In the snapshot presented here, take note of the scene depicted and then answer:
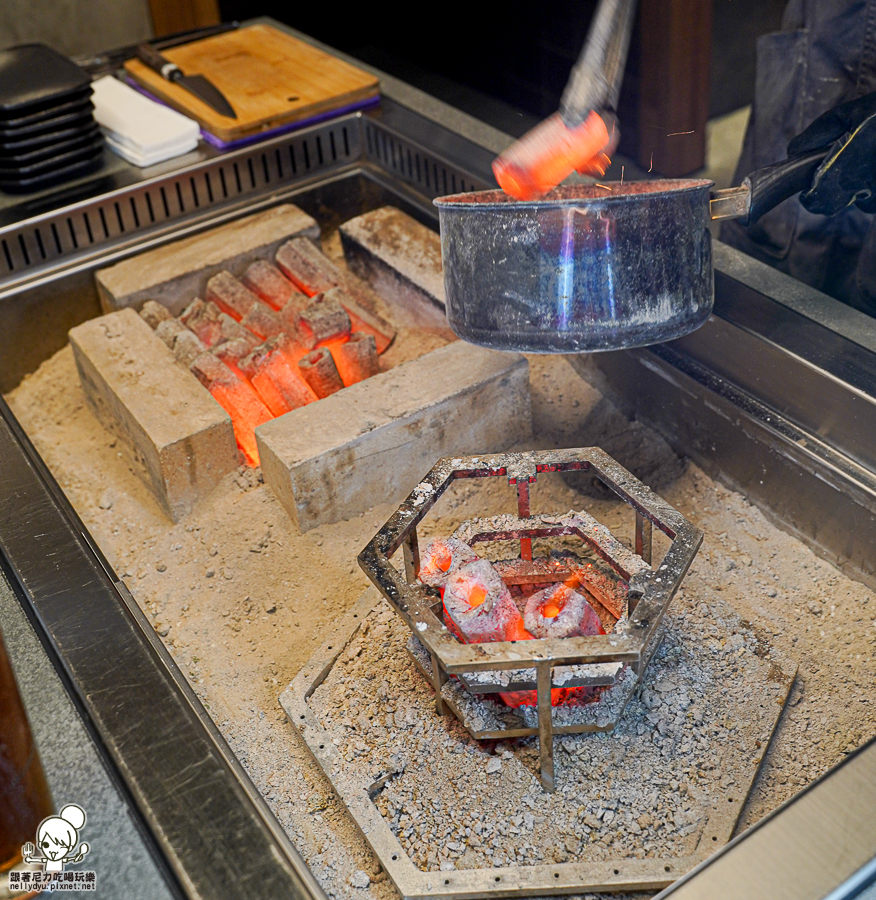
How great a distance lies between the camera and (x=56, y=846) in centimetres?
115

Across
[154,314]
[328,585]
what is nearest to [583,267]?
[328,585]

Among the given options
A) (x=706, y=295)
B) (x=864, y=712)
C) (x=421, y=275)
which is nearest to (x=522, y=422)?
(x=421, y=275)

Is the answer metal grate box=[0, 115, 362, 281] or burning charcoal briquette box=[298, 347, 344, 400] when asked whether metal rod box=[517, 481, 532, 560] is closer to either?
burning charcoal briquette box=[298, 347, 344, 400]

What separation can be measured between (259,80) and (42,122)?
0.70 m

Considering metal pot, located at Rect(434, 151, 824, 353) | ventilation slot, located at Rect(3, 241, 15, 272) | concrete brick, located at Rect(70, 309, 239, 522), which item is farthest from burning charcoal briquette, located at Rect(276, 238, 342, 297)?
metal pot, located at Rect(434, 151, 824, 353)

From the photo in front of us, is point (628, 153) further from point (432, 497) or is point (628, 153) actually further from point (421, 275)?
point (432, 497)

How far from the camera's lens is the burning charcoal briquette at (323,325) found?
7.79 feet

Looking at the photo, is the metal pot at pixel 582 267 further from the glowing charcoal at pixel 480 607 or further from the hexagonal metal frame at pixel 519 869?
the hexagonal metal frame at pixel 519 869

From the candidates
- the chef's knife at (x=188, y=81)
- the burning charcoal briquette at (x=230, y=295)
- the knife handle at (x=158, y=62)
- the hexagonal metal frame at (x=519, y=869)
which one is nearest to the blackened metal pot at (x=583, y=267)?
the hexagonal metal frame at (x=519, y=869)

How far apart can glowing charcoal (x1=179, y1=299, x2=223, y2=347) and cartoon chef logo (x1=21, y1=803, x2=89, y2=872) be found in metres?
1.47

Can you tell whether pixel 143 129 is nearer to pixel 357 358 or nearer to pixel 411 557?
pixel 357 358

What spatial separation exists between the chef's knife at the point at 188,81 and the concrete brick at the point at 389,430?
42.7 inches

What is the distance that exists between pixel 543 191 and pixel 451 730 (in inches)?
34.2

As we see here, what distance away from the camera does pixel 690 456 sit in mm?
2137
